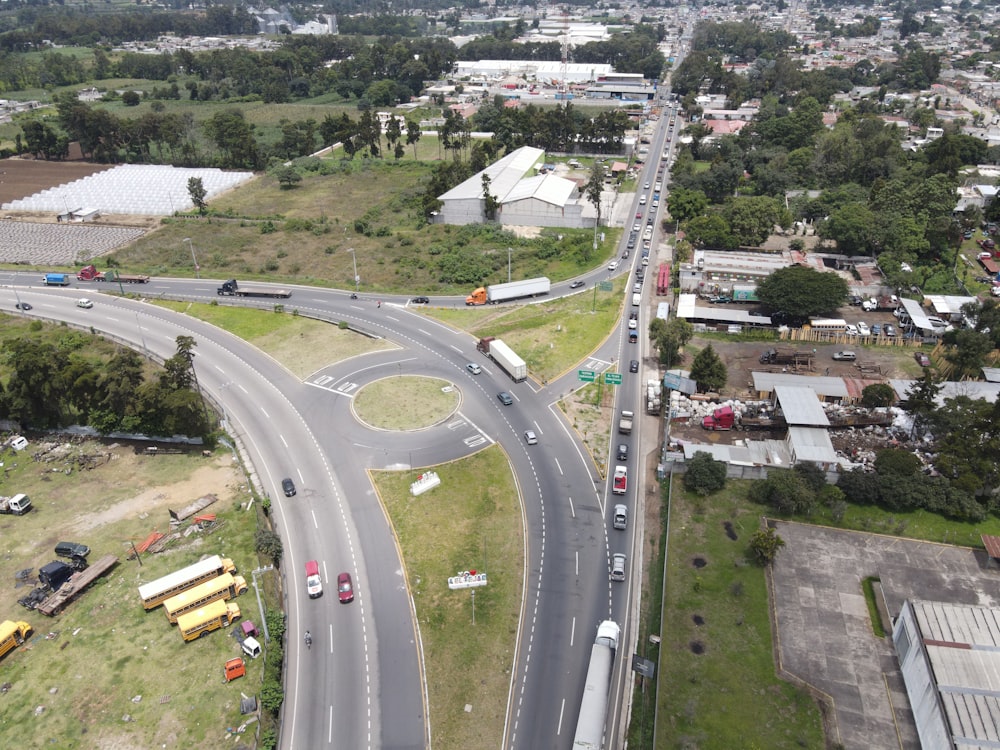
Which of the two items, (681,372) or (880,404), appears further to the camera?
(681,372)

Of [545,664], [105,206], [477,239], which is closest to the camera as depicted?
[545,664]

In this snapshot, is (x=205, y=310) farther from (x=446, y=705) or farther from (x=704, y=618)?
(x=704, y=618)

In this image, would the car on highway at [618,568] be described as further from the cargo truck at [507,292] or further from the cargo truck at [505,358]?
the cargo truck at [507,292]

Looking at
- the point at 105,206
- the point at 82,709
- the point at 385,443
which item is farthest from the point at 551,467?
the point at 105,206

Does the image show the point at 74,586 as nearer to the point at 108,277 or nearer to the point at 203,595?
the point at 203,595

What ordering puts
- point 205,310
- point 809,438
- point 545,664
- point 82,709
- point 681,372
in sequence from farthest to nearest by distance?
point 205,310, point 681,372, point 809,438, point 545,664, point 82,709

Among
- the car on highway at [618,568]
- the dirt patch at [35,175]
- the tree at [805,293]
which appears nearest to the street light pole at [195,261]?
the dirt patch at [35,175]
